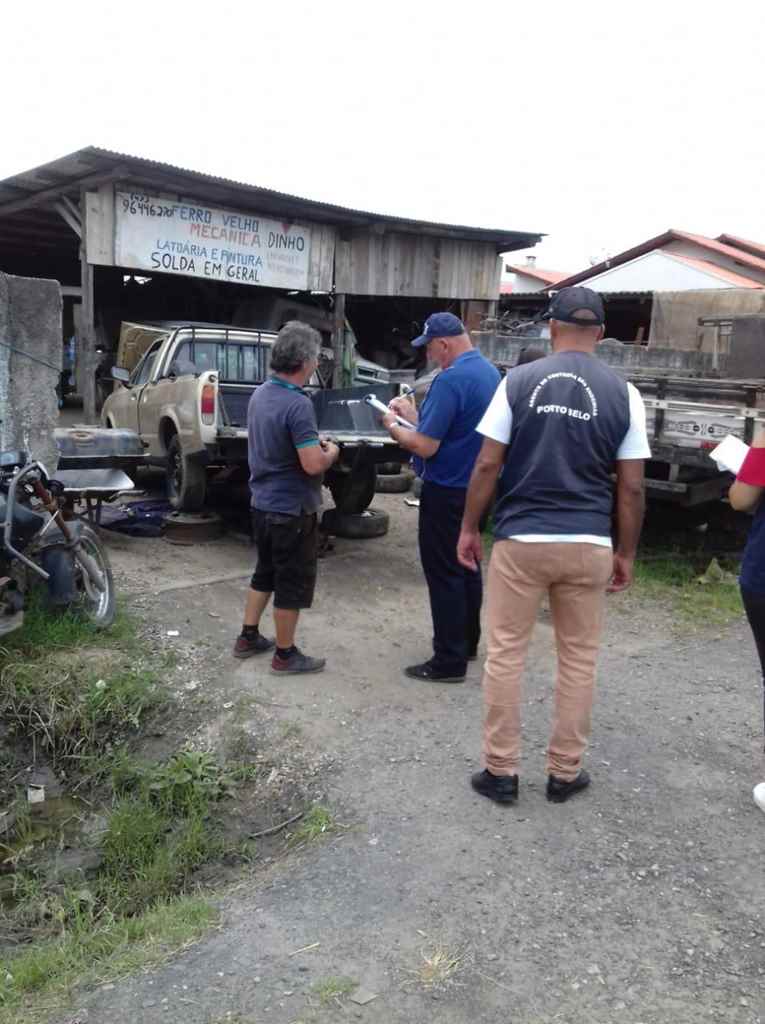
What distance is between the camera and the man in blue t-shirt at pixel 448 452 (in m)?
4.36

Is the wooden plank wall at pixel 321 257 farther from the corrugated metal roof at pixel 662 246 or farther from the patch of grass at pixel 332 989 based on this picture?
the patch of grass at pixel 332 989

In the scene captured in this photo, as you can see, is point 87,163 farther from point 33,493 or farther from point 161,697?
point 161,697

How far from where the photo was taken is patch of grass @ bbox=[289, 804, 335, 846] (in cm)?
332

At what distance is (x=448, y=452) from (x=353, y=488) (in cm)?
352

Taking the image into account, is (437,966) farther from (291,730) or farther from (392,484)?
(392,484)

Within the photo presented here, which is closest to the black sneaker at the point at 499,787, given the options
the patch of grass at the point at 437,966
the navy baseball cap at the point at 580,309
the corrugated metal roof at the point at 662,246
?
the patch of grass at the point at 437,966

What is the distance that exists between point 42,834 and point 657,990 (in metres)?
2.70

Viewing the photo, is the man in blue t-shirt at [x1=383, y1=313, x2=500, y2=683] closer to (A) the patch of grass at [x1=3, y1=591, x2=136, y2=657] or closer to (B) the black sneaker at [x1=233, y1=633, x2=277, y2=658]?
(B) the black sneaker at [x1=233, y1=633, x2=277, y2=658]

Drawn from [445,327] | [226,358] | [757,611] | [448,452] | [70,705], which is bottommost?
[70,705]

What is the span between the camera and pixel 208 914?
282 cm

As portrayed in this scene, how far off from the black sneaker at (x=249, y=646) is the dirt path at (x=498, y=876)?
0.11m

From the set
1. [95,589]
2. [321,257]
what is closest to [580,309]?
[95,589]

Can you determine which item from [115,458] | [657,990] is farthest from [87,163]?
[657,990]

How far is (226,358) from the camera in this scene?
9.00m
